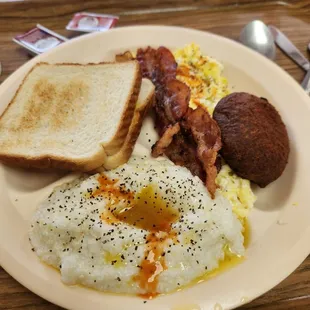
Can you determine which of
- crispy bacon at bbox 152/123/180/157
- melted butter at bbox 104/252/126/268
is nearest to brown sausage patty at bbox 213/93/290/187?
crispy bacon at bbox 152/123/180/157

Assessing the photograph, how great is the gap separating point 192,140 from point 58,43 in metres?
1.58

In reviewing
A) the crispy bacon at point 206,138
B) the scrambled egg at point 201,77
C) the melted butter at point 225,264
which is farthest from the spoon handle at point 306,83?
the melted butter at point 225,264

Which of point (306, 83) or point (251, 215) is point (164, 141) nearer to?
point (251, 215)

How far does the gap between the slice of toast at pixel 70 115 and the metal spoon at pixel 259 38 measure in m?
1.10

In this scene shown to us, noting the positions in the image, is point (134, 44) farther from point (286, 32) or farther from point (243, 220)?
point (243, 220)

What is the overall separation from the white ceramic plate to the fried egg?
72 millimetres

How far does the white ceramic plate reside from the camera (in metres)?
1.81

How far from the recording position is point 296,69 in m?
3.10

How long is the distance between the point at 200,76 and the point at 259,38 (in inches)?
29.1

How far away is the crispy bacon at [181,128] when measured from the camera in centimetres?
227

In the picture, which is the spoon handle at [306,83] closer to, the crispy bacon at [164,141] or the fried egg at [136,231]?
the crispy bacon at [164,141]

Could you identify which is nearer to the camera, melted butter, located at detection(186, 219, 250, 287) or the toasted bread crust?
melted butter, located at detection(186, 219, 250, 287)

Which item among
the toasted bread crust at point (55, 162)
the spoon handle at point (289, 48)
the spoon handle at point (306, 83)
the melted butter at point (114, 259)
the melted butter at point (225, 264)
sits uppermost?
the spoon handle at point (289, 48)

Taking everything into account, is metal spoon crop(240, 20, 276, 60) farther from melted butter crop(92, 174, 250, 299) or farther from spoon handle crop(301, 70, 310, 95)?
melted butter crop(92, 174, 250, 299)
